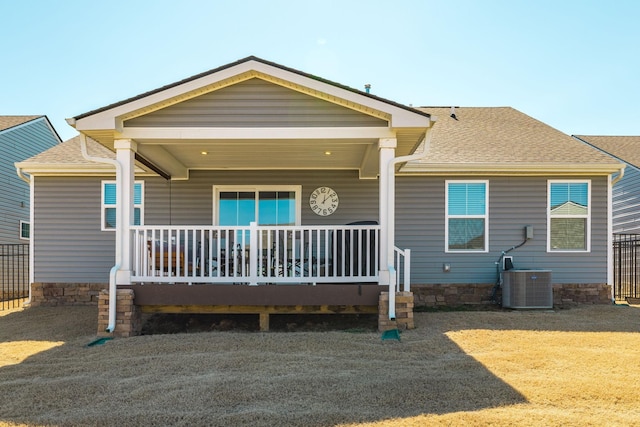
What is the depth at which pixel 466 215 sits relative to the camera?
991 centimetres

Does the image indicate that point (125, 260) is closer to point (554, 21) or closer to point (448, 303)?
point (448, 303)

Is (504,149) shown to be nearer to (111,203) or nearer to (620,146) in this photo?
(111,203)

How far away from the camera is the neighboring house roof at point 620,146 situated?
15688 millimetres

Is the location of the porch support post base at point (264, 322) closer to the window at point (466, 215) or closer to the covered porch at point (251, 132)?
the covered porch at point (251, 132)

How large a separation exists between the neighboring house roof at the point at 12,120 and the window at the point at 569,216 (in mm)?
15214

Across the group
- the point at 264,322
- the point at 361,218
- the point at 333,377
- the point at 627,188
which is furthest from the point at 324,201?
the point at 627,188

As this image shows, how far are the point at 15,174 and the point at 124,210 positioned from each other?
35.2 feet

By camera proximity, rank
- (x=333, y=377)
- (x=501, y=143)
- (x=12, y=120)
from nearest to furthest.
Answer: (x=333, y=377) → (x=501, y=143) → (x=12, y=120)

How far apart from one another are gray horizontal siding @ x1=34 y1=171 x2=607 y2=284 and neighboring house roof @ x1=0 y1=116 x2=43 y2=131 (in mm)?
7421

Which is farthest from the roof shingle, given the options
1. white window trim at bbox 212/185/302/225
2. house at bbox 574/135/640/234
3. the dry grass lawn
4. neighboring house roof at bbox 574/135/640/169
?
neighboring house roof at bbox 574/135/640/169

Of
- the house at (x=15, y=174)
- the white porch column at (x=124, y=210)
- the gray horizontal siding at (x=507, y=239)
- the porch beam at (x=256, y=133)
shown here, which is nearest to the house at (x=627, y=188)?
the gray horizontal siding at (x=507, y=239)

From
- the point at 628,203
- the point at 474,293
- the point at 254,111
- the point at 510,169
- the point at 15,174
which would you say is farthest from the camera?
the point at 15,174

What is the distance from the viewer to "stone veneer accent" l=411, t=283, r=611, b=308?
979 cm

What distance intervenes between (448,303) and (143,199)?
20.5ft
